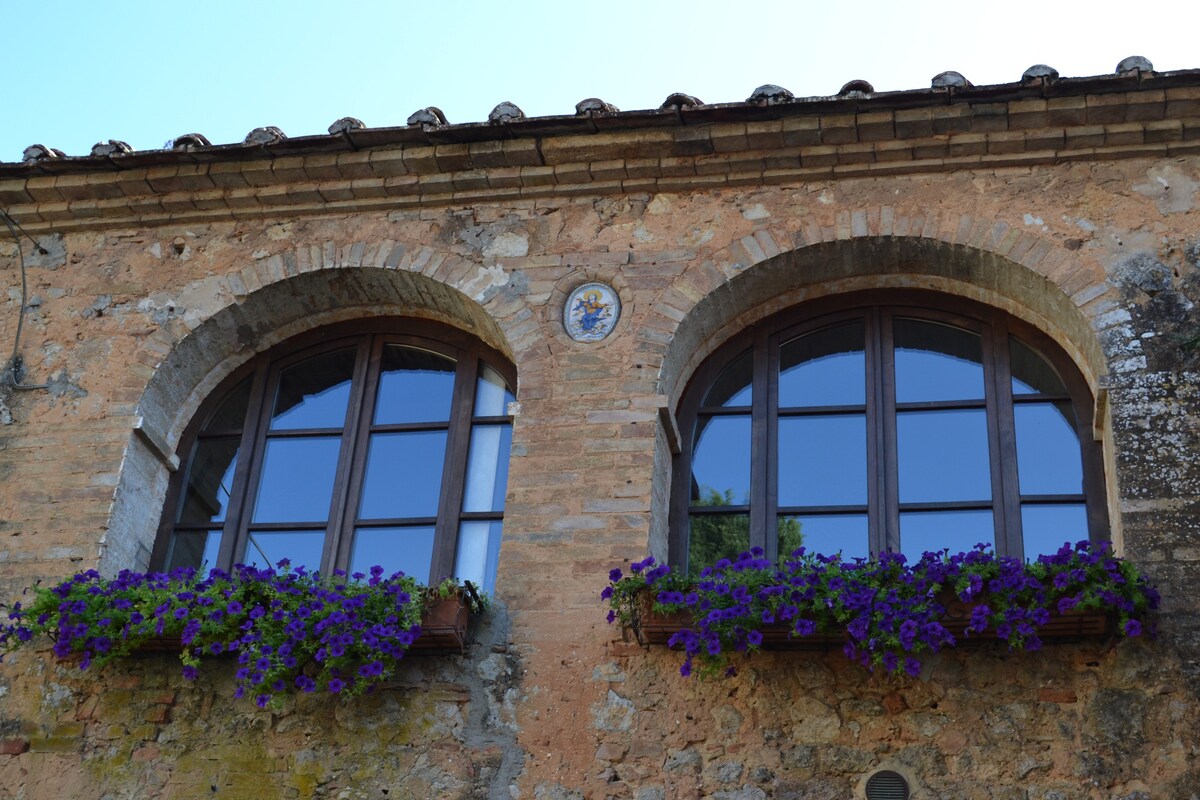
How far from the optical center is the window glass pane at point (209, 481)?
7.85m

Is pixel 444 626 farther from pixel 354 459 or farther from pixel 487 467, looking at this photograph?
pixel 354 459

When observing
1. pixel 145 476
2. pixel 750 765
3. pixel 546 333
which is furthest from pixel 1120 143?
pixel 145 476

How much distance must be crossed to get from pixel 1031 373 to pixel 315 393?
3565 mm

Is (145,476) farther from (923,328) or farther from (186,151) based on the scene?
(923,328)

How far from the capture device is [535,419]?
287 inches

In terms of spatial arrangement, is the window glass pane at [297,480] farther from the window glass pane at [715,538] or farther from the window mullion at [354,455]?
the window glass pane at [715,538]

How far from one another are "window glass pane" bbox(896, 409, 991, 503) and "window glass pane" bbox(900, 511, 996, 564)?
87 mm

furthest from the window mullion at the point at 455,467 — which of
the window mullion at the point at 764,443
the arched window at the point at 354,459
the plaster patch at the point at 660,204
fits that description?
the window mullion at the point at 764,443

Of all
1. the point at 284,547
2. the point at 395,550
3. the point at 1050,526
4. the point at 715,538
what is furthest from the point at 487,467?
the point at 1050,526

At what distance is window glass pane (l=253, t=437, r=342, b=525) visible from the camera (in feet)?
25.2

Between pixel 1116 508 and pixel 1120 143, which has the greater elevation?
pixel 1120 143

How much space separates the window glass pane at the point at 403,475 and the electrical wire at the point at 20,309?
5.57 ft

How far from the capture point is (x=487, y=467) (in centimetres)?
760

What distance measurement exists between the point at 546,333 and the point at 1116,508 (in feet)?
8.82
